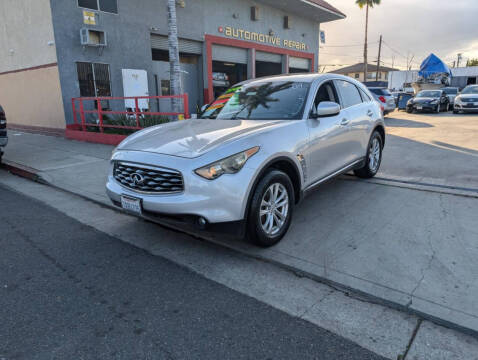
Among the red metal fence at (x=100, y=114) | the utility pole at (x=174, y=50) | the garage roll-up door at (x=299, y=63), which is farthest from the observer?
the garage roll-up door at (x=299, y=63)

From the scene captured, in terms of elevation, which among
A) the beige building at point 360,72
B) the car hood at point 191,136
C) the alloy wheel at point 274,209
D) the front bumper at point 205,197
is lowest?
the alloy wheel at point 274,209

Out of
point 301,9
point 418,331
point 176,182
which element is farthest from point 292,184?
point 301,9

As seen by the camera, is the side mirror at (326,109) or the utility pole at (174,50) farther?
the utility pole at (174,50)

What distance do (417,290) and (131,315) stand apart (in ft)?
7.20

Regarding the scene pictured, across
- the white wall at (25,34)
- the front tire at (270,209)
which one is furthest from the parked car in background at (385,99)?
the front tire at (270,209)

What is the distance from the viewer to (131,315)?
8.44 ft

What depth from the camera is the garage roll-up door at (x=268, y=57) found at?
20.7 metres

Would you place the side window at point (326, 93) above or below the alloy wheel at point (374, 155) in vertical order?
above

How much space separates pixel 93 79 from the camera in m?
12.6

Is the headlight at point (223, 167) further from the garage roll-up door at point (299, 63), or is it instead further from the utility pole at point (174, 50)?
the garage roll-up door at point (299, 63)

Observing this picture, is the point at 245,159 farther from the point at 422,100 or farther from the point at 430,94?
the point at 430,94

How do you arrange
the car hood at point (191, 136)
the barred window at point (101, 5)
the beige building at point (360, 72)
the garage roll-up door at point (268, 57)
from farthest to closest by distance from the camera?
the beige building at point (360, 72)
the garage roll-up door at point (268, 57)
the barred window at point (101, 5)
the car hood at point (191, 136)

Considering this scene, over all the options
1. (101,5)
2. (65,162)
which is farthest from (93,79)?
(65,162)

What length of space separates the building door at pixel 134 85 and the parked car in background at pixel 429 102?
14246 millimetres
